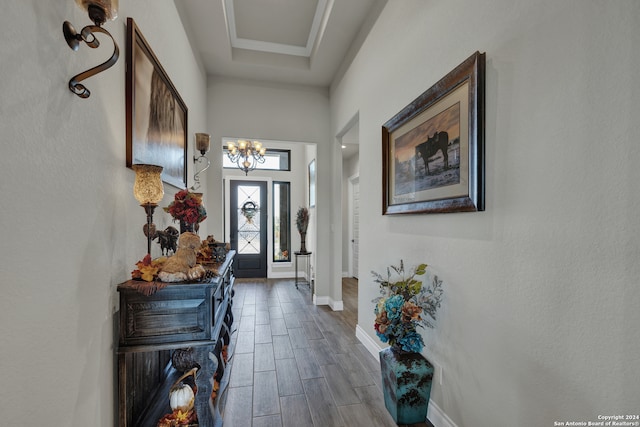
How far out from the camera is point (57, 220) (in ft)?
3.05

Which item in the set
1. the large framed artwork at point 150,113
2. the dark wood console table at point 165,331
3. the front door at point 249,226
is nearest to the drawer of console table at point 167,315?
the dark wood console table at point 165,331

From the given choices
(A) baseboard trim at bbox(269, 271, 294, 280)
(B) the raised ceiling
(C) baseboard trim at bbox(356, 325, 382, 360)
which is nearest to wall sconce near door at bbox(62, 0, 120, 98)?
(B) the raised ceiling

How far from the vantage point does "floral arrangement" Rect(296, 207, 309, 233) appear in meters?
5.86

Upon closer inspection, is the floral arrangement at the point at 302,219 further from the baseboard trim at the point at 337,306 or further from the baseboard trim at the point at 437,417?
the baseboard trim at the point at 437,417

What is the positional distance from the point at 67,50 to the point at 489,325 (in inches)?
83.9

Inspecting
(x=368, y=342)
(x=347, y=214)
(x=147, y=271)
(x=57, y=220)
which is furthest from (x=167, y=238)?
(x=347, y=214)

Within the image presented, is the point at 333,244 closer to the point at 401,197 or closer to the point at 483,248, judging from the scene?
the point at 401,197

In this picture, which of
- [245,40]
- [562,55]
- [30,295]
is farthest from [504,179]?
[245,40]

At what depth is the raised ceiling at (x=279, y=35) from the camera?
2.81 metres

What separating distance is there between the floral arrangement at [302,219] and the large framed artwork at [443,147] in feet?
11.9

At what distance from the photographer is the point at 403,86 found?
220 cm

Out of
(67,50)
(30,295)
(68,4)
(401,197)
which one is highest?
(68,4)

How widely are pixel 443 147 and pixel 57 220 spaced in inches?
73.7

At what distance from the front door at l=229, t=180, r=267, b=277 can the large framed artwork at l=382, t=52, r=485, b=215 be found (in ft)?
14.3
